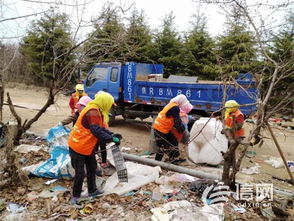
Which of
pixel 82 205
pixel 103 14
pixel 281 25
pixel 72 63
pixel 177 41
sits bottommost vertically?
pixel 82 205

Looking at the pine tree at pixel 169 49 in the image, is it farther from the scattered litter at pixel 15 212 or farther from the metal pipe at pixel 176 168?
the scattered litter at pixel 15 212

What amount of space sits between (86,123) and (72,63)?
2620mm

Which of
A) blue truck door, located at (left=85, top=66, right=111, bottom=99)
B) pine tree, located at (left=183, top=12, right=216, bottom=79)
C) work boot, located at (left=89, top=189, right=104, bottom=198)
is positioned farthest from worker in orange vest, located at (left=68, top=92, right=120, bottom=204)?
pine tree, located at (left=183, top=12, right=216, bottom=79)

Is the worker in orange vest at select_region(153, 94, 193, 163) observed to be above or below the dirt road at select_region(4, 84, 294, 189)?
above

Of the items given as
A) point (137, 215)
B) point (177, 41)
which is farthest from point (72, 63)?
point (177, 41)

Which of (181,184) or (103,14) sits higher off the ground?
(103,14)

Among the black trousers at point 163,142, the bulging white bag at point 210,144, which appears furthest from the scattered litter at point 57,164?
the bulging white bag at point 210,144

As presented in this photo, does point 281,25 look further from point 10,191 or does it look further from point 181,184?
point 10,191

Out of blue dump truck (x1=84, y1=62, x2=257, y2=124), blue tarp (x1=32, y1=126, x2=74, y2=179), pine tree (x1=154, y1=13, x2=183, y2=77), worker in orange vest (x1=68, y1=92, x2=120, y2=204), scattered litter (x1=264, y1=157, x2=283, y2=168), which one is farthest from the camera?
pine tree (x1=154, y1=13, x2=183, y2=77)

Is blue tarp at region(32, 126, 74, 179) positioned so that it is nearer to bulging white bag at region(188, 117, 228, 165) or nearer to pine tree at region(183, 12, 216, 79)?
bulging white bag at region(188, 117, 228, 165)

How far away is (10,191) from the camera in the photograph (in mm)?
3543

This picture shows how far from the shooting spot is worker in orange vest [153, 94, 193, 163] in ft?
15.2

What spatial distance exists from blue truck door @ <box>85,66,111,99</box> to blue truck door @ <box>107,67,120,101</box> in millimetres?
152

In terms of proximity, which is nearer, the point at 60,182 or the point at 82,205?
the point at 82,205
